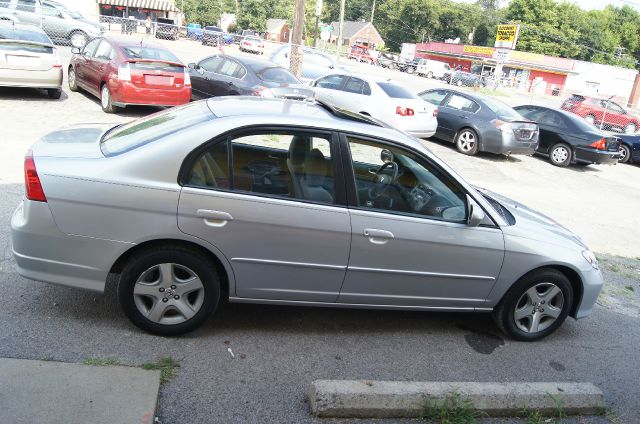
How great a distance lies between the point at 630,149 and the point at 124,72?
52.5 ft

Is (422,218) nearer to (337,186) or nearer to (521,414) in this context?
(337,186)

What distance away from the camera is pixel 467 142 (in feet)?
47.2

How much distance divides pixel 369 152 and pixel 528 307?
1793mm

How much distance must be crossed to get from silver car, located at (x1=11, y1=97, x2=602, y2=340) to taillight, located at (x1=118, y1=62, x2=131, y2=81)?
7.01 metres

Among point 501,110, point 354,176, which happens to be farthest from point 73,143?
point 501,110

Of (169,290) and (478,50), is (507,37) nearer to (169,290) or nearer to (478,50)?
(478,50)

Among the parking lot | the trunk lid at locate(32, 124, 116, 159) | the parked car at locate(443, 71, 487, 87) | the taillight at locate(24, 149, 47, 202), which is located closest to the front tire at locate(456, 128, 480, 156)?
the parking lot

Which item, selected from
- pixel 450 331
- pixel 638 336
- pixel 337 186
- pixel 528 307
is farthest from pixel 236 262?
pixel 638 336

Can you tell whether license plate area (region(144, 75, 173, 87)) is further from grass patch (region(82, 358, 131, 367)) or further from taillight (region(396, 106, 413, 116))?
grass patch (region(82, 358, 131, 367))

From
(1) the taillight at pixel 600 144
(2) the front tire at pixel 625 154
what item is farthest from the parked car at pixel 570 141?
(2) the front tire at pixel 625 154

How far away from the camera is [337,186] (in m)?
3.96

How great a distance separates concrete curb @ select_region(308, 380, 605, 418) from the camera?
10.8 feet

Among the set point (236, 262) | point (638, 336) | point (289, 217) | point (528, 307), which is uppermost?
point (289, 217)

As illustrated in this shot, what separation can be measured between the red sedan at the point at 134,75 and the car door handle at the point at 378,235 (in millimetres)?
8448
